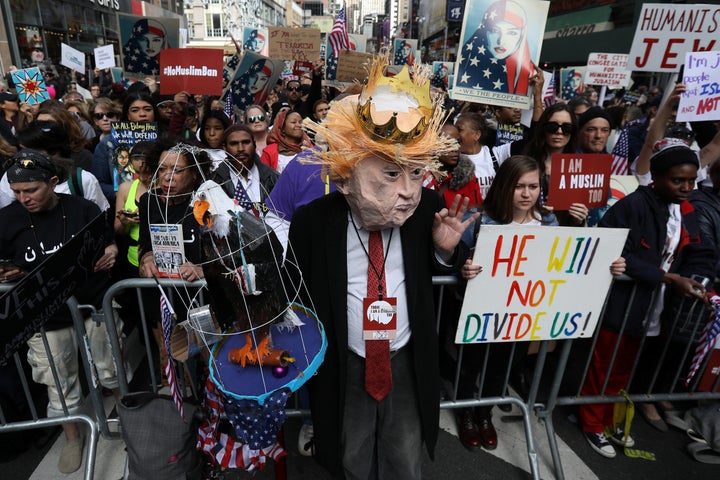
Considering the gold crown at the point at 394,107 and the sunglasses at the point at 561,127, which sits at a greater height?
the gold crown at the point at 394,107

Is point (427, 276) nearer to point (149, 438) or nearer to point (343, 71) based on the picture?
point (149, 438)

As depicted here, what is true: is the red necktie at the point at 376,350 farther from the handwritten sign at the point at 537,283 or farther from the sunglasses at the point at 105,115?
the sunglasses at the point at 105,115

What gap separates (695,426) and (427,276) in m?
2.45

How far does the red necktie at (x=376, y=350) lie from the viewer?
1.95 m

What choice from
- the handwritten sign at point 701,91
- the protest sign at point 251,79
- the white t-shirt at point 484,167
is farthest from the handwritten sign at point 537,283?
the protest sign at point 251,79

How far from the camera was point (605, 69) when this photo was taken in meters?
9.21

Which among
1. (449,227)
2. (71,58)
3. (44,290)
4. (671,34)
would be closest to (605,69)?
(671,34)

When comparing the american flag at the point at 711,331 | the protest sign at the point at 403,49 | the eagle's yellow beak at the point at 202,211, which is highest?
the protest sign at the point at 403,49

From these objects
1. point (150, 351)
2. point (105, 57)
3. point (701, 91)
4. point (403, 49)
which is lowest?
point (150, 351)

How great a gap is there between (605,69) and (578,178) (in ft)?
25.5

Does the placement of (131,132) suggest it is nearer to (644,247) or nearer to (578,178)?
(578,178)

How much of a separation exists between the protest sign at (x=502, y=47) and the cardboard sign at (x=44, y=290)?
138 inches

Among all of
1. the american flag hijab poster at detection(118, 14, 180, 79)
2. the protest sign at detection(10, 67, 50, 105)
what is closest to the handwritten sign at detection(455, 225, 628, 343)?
the american flag hijab poster at detection(118, 14, 180, 79)

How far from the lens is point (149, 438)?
237 cm
